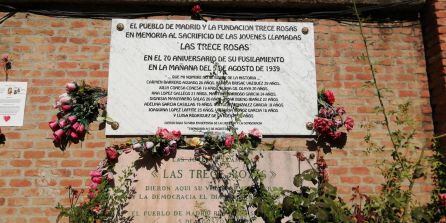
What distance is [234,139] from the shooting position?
3.89m

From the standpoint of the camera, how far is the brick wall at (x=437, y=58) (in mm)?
4121

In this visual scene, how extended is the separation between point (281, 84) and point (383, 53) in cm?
119

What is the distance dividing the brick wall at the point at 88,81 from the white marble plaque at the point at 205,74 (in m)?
0.18

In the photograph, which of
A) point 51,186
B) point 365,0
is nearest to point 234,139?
point 51,186

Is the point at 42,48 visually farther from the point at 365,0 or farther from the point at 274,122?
the point at 365,0

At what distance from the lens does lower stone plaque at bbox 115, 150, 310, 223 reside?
381cm

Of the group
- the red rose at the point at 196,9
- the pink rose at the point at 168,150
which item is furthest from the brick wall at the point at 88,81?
the red rose at the point at 196,9

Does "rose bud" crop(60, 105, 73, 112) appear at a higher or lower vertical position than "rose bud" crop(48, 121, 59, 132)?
higher

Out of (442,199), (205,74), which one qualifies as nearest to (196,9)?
(205,74)

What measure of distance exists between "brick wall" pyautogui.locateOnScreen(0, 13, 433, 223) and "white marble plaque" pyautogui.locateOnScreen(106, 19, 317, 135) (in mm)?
176

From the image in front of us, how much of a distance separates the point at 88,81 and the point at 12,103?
2.48ft

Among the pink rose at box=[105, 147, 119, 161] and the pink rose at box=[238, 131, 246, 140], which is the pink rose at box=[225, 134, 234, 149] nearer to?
the pink rose at box=[238, 131, 246, 140]

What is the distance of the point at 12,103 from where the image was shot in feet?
13.3

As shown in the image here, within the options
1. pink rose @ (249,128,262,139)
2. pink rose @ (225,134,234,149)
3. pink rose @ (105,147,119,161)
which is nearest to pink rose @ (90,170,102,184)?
pink rose @ (105,147,119,161)
